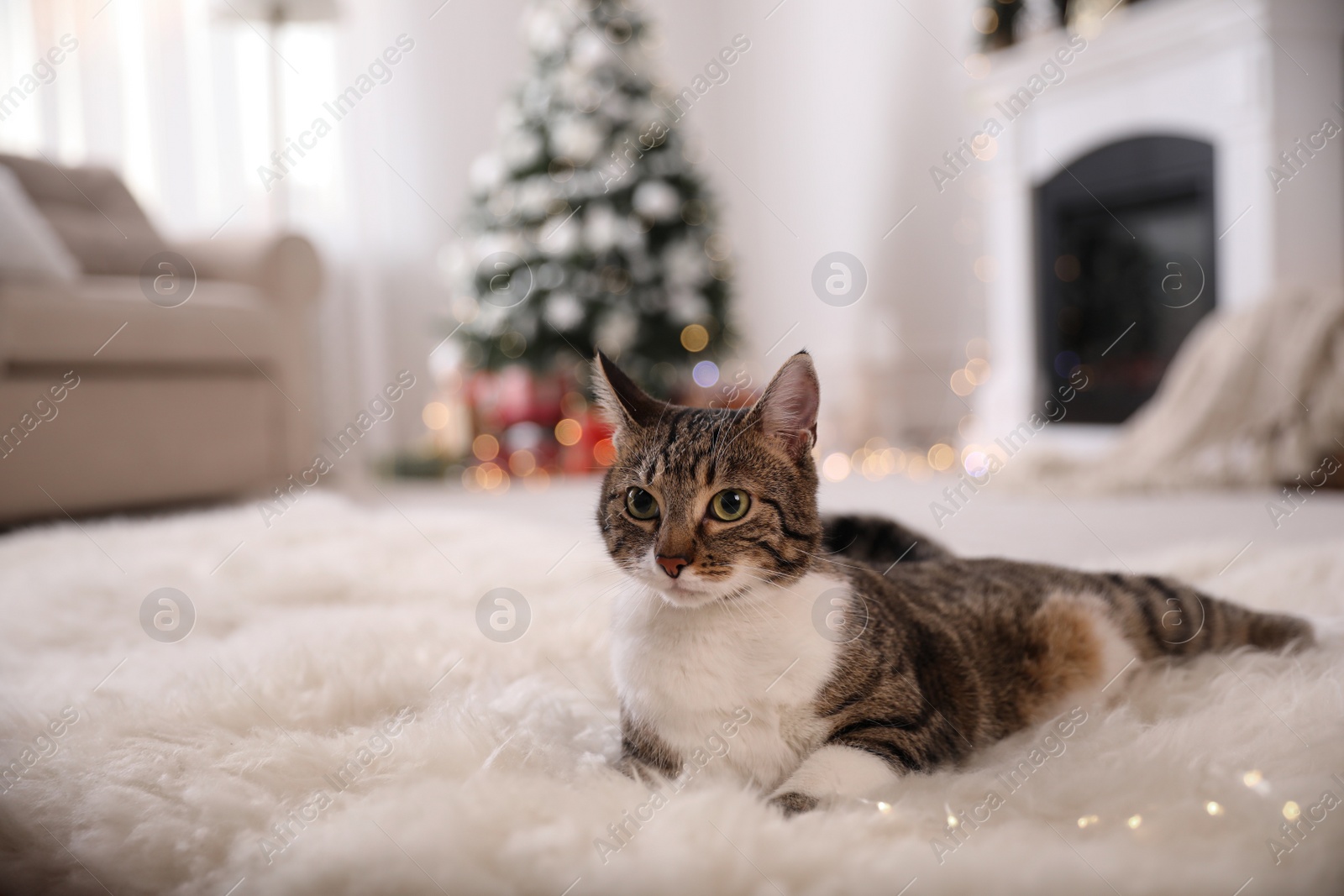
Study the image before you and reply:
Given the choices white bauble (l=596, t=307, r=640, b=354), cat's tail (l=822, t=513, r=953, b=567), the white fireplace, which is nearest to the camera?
cat's tail (l=822, t=513, r=953, b=567)

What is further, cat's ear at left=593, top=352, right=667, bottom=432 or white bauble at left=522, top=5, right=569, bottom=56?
white bauble at left=522, top=5, right=569, bottom=56

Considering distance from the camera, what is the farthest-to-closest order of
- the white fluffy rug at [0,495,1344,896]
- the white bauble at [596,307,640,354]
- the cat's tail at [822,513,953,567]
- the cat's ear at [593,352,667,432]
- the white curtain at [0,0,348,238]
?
the white bauble at [596,307,640,354]
the white curtain at [0,0,348,238]
the cat's tail at [822,513,953,567]
the cat's ear at [593,352,667,432]
the white fluffy rug at [0,495,1344,896]

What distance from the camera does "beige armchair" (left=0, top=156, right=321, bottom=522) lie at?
8.50 ft

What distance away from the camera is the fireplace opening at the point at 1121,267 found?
4020 millimetres

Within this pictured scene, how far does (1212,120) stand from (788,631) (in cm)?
391

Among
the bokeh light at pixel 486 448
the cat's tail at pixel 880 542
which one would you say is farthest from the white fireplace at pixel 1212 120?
the cat's tail at pixel 880 542

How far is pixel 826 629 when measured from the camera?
88 cm

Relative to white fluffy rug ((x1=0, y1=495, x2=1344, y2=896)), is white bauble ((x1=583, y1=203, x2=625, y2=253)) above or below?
above

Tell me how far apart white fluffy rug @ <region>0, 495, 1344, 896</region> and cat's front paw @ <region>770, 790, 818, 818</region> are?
0.14 feet

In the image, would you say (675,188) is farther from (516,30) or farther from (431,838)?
(431,838)

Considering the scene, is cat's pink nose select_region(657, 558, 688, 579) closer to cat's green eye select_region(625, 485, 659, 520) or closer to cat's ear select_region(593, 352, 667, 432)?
cat's green eye select_region(625, 485, 659, 520)

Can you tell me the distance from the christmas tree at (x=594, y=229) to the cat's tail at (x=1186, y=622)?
3691 millimetres

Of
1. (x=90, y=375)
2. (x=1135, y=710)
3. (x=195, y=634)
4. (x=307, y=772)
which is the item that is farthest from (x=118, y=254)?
(x=1135, y=710)

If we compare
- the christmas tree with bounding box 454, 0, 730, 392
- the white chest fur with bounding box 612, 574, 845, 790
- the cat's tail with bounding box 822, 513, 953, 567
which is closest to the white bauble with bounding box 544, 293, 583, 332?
the christmas tree with bounding box 454, 0, 730, 392
